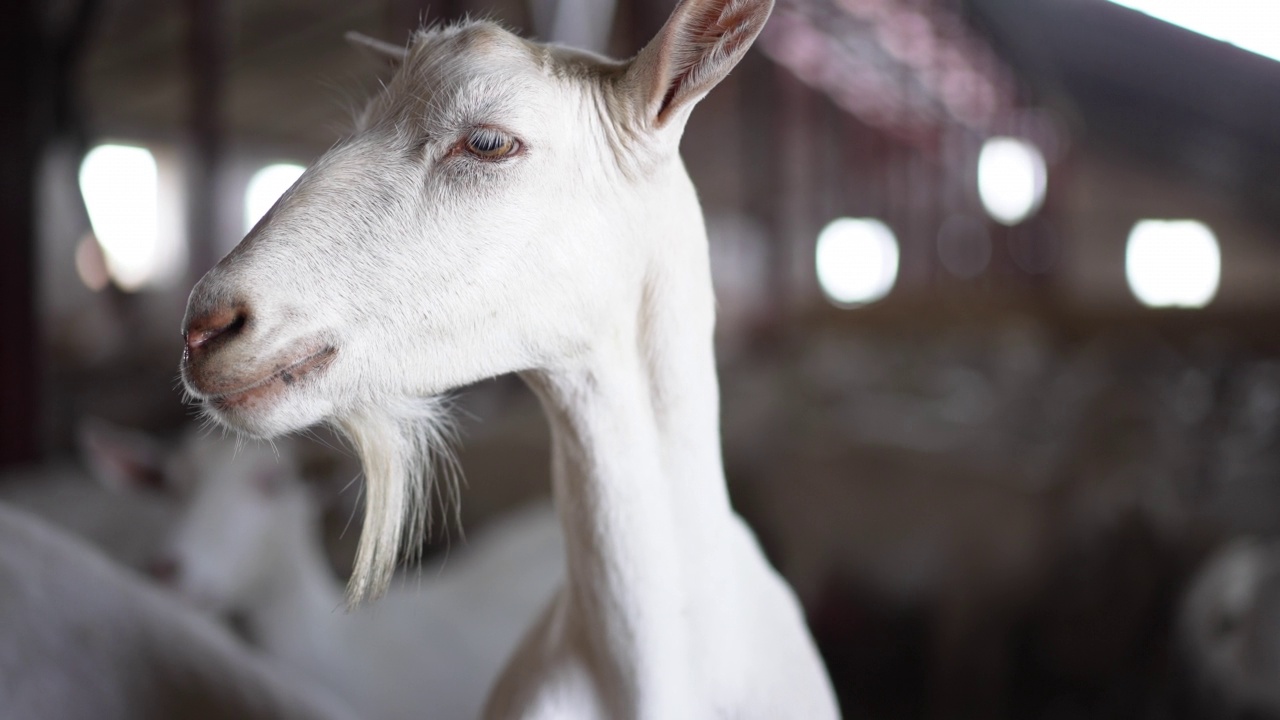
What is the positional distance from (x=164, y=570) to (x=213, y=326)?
1.29 meters

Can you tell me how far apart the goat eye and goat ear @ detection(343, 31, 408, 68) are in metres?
0.15

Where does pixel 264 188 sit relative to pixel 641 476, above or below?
above

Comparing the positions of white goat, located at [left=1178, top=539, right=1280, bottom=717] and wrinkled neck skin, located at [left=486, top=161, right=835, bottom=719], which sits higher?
wrinkled neck skin, located at [left=486, top=161, right=835, bottom=719]

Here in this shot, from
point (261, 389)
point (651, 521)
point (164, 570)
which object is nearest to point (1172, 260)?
point (164, 570)

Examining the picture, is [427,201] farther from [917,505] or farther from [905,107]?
[905,107]

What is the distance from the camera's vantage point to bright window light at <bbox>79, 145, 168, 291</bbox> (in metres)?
5.55

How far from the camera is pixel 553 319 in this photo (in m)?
0.67

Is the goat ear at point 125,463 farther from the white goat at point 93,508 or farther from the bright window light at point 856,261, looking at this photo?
the bright window light at point 856,261

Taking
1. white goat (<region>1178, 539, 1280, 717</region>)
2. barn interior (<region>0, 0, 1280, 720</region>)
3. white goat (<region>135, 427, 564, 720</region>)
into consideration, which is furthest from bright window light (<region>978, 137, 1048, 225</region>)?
white goat (<region>135, 427, 564, 720</region>)

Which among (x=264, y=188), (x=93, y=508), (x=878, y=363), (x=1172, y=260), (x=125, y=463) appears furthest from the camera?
(x=1172, y=260)

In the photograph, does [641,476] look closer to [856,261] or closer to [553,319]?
[553,319]

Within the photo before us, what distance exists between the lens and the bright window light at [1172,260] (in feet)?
45.6

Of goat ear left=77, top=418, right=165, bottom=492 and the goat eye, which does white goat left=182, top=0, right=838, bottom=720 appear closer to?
the goat eye

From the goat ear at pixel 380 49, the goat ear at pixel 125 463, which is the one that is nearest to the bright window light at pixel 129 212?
the goat ear at pixel 125 463
